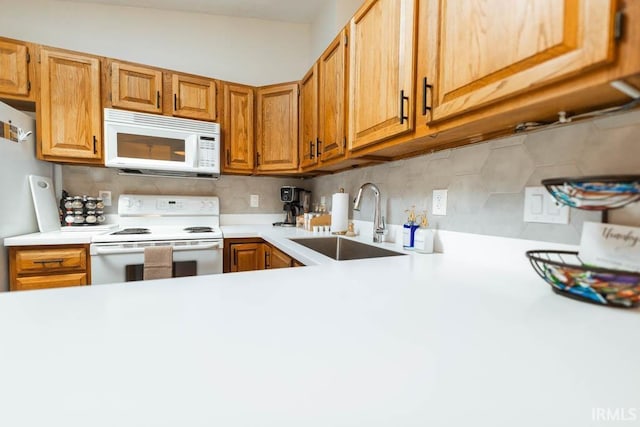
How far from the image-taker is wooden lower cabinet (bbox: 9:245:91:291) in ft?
5.40

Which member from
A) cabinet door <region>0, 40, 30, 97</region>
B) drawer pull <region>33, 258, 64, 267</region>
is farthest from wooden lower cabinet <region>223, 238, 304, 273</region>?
cabinet door <region>0, 40, 30, 97</region>

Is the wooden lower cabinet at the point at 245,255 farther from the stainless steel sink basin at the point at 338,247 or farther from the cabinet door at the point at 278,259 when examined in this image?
the stainless steel sink basin at the point at 338,247

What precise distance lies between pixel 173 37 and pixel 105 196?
4.90ft

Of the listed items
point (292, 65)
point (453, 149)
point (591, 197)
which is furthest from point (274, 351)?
point (292, 65)

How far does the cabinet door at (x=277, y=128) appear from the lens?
232cm

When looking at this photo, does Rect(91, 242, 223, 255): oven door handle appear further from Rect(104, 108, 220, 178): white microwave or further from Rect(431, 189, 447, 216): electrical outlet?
Rect(431, 189, 447, 216): electrical outlet

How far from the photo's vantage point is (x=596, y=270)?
2.09ft

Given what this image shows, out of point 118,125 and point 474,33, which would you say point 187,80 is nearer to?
point 118,125

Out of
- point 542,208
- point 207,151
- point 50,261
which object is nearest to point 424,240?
point 542,208

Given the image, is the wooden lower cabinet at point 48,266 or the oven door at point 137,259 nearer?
the wooden lower cabinet at point 48,266

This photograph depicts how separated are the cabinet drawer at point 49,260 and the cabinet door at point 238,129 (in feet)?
3.72

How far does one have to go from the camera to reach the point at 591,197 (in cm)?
67

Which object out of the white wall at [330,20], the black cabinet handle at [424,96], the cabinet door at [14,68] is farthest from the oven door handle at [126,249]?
the white wall at [330,20]

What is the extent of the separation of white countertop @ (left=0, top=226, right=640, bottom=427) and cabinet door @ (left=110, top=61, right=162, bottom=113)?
179 centimetres
